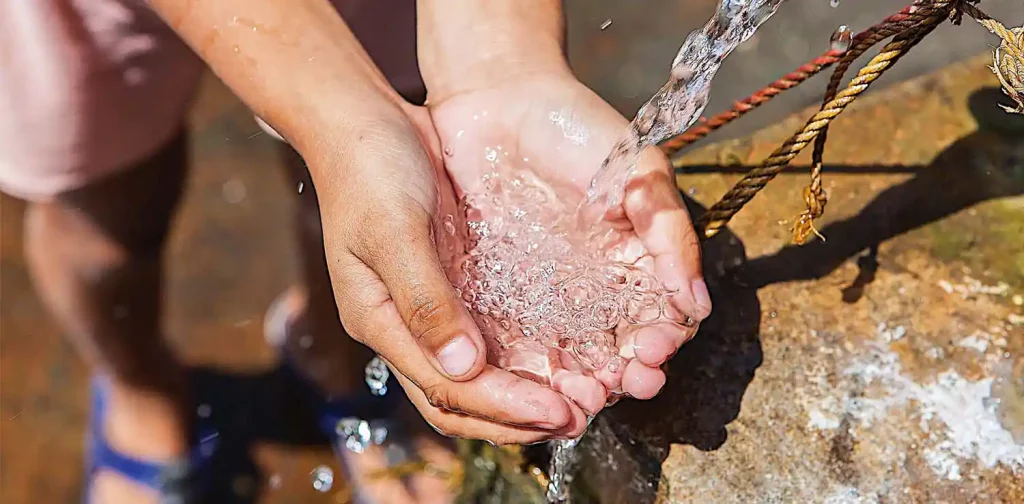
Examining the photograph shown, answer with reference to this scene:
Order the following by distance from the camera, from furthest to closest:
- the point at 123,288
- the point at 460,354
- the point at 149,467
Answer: the point at 149,467 < the point at 123,288 < the point at 460,354

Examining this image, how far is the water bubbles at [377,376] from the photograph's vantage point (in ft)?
8.59

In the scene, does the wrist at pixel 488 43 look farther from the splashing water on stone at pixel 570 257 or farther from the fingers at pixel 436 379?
the fingers at pixel 436 379

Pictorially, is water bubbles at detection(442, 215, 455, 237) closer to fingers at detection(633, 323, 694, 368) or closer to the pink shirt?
fingers at detection(633, 323, 694, 368)

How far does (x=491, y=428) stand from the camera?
1376 mm

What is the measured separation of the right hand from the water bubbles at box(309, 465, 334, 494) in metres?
1.32

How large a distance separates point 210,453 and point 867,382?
2.00 m

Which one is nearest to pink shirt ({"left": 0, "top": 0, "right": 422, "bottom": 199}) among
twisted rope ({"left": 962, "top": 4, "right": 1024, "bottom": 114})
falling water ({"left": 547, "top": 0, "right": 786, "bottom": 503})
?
falling water ({"left": 547, "top": 0, "right": 786, "bottom": 503})

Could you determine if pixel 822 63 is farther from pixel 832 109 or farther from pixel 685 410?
pixel 685 410

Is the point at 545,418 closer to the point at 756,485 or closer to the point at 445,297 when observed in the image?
the point at 445,297

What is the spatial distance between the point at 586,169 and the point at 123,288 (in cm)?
143

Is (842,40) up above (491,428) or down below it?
above

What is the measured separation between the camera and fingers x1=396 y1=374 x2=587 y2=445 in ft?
4.40

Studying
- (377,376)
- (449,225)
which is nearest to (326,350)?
(377,376)

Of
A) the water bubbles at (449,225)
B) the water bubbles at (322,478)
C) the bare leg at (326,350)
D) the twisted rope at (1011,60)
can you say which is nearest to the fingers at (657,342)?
the water bubbles at (449,225)
